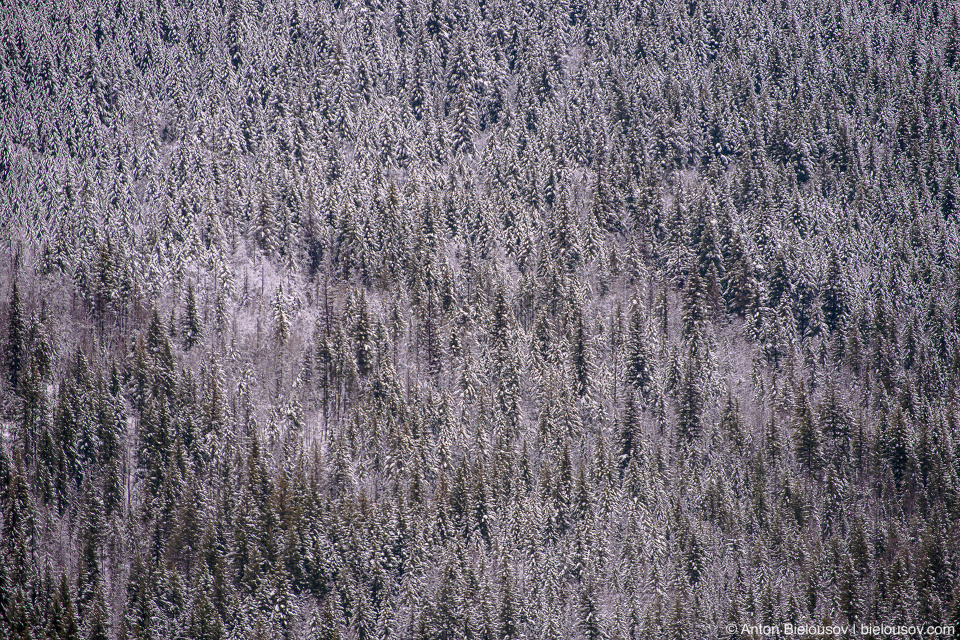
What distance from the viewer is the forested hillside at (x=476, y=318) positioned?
87.2 meters

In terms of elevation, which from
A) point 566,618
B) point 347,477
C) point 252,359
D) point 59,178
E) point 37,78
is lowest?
point 566,618

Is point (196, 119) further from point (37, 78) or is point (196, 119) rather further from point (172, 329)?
point (172, 329)

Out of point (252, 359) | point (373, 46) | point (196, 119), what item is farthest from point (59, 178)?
point (373, 46)

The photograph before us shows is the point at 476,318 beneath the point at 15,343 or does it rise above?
above

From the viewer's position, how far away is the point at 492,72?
145500 millimetres

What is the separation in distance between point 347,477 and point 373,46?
2987 inches

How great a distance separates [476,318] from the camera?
360 feet

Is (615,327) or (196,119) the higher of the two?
(196,119)

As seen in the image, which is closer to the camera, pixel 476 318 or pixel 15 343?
pixel 15 343

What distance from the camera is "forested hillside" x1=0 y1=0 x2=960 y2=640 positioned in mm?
87188

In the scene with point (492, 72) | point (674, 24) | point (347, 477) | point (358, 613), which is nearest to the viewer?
point (358, 613)

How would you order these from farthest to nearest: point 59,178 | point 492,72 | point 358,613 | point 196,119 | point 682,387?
1. point 492,72
2. point 196,119
3. point 59,178
4. point 682,387
5. point 358,613

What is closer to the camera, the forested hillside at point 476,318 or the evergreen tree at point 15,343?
the forested hillside at point 476,318

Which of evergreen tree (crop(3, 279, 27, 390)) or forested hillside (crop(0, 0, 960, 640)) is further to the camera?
evergreen tree (crop(3, 279, 27, 390))
